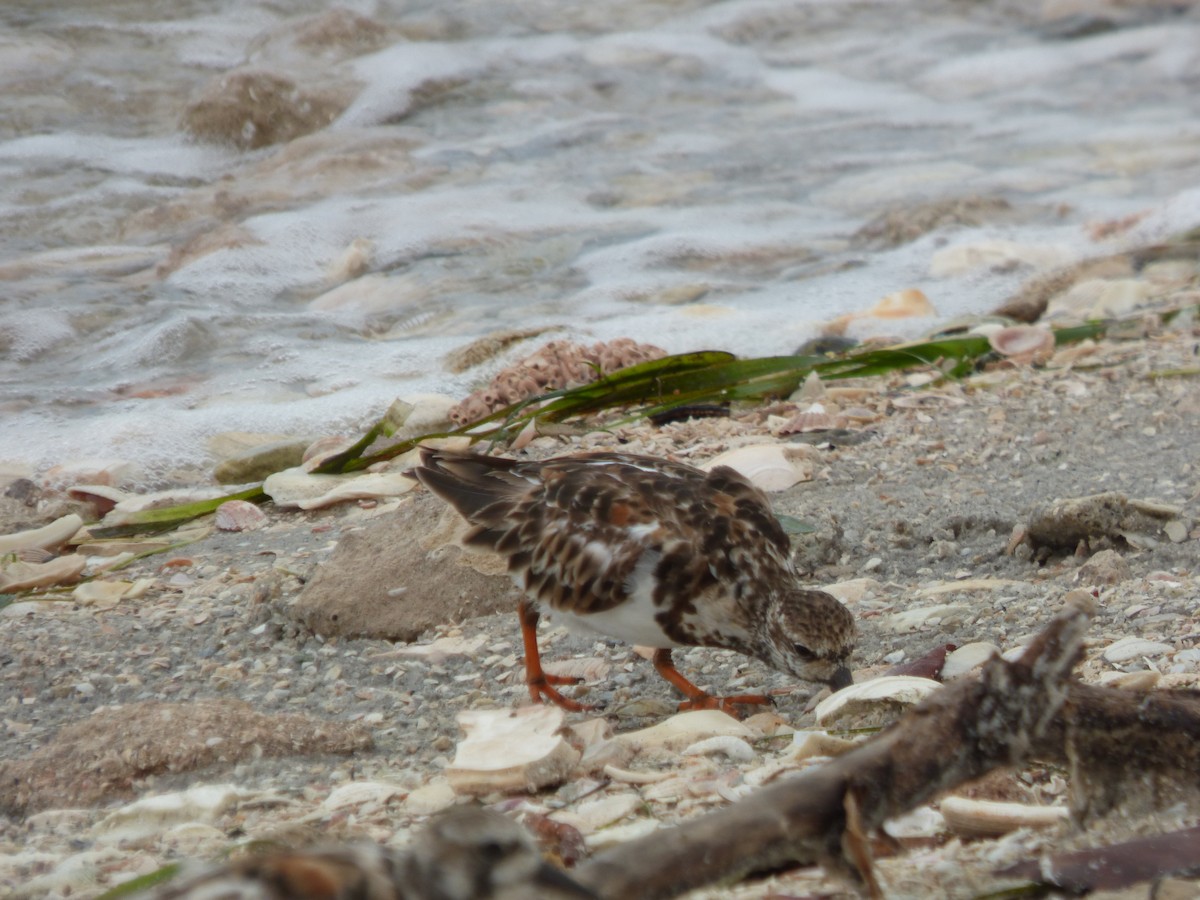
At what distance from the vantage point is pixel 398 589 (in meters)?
3.67

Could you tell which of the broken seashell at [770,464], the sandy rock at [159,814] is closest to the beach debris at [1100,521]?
the broken seashell at [770,464]

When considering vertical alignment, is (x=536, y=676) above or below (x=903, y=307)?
above

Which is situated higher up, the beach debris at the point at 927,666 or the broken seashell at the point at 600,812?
the broken seashell at the point at 600,812

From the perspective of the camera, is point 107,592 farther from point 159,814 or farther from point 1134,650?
point 1134,650

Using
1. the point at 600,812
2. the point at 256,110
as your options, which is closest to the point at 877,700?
the point at 600,812

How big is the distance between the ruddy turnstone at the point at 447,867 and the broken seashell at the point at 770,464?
2.93m

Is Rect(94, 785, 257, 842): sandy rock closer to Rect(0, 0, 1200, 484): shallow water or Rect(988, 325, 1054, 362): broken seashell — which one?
Rect(0, 0, 1200, 484): shallow water

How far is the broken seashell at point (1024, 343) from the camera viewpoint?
5562 millimetres

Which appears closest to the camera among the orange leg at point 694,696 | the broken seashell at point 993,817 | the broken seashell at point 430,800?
the broken seashell at point 993,817

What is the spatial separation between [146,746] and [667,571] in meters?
1.10

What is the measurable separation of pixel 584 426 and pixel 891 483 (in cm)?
117

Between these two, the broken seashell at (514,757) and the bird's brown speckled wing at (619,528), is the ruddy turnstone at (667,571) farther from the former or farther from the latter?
the broken seashell at (514,757)

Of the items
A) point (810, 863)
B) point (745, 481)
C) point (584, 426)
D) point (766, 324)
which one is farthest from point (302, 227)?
point (810, 863)

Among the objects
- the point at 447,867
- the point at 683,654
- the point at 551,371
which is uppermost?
the point at 447,867
